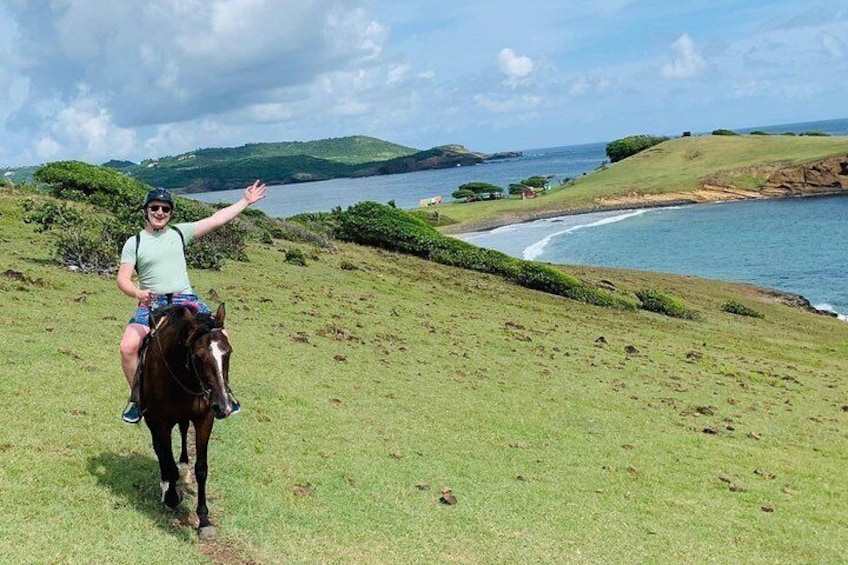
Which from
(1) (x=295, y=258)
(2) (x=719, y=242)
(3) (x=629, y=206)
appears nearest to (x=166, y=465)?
(1) (x=295, y=258)

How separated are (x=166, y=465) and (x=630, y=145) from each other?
535ft

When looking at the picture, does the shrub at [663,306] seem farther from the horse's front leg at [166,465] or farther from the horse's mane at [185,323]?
the horse's mane at [185,323]

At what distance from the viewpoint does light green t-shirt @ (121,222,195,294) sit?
302 inches

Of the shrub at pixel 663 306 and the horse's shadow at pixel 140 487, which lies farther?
the shrub at pixel 663 306

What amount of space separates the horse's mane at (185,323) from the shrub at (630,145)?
161 m

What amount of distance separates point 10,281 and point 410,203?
130 meters

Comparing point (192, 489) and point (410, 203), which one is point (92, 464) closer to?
point (192, 489)

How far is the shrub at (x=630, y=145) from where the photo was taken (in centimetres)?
15888

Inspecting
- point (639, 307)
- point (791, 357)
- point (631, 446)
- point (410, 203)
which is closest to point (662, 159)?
point (410, 203)

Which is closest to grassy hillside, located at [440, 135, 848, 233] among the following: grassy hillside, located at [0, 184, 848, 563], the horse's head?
grassy hillside, located at [0, 184, 848, 563]

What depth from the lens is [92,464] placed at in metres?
8.64

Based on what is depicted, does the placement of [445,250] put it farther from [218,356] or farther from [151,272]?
[218,356]

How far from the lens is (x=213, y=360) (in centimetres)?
647

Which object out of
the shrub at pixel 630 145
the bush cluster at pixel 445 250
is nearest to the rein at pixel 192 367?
the bush cluster at pixel 445 250
